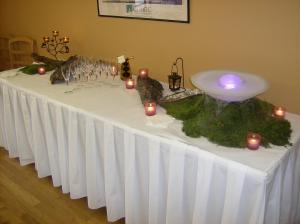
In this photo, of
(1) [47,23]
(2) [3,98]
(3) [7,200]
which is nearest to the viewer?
(3) [7,200]

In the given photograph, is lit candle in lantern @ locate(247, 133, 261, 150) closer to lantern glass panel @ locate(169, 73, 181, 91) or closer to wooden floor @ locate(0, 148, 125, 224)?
lantern glass panel @ locate(169, 73, 181, 91)

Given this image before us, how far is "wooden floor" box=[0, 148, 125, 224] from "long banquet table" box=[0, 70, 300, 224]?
3.0 inches

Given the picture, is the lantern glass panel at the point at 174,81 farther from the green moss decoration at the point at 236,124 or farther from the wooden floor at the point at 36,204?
the wooden floor at the point at 36,204

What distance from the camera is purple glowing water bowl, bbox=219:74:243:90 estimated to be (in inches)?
52.7

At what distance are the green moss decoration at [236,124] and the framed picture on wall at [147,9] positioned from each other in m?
0.79

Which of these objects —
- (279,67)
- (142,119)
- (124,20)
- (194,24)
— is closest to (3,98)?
(124,20)

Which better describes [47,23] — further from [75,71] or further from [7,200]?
[7,200]

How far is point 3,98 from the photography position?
2.26 metres

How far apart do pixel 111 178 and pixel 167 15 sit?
1114mm

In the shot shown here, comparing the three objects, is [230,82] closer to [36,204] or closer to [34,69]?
[36,204]

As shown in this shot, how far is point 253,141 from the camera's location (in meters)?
1.25

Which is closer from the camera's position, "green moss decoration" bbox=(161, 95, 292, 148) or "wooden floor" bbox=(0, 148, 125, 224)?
"green moss decoration" bbox=(161, 95, 292, 148)

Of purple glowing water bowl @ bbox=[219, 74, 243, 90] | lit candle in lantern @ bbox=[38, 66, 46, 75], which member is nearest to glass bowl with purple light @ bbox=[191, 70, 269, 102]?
purple glowing water bowl @ bbox=[219, 74, 243, 90]

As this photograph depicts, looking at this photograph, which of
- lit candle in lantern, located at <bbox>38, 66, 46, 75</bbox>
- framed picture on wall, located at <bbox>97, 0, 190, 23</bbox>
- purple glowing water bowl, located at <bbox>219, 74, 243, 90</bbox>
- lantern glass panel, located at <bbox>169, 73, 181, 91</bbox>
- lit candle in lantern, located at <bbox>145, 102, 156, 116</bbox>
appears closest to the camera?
purple glowing water bowl, located at <bbox>219, 74, 243, 90</bbox>
